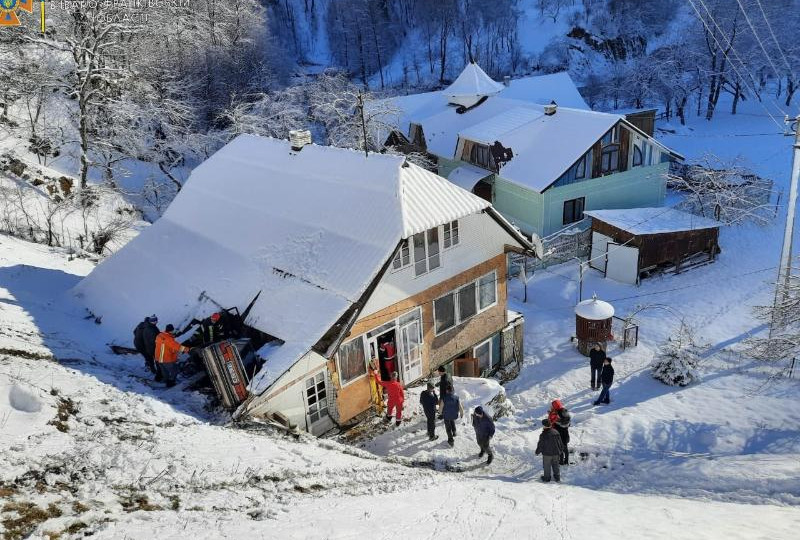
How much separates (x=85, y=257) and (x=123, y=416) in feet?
42.3

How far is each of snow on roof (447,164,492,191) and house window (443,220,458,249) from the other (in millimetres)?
14652

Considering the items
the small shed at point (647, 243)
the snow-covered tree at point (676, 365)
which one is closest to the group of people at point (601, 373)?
the snow-covered tree at point (676, 365)

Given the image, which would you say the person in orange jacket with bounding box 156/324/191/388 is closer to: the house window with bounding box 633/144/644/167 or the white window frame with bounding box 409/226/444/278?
the white window frame with bounding box 409/226/444/278

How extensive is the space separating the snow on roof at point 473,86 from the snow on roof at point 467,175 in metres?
7.74

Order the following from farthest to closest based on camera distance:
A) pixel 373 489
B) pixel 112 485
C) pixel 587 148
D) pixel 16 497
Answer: pixel 587 148, pixel 373 489, pixel 112 485, pixel 16 497

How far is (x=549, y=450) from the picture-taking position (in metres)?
12.1

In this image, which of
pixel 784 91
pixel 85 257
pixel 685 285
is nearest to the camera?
Answer: pixel 85 257

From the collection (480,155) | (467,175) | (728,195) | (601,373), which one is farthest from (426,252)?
(728,195)

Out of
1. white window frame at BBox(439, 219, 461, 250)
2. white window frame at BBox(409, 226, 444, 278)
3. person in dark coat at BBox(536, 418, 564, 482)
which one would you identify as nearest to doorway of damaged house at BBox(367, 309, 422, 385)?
white window frame at BBox(409, 226, 444, 278)

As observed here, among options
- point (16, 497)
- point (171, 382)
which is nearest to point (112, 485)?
point (16, 497)

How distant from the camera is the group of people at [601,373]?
1625cm

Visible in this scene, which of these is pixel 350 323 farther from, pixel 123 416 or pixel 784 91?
pixel 784 91

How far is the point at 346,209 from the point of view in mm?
15391

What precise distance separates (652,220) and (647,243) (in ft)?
7.00
